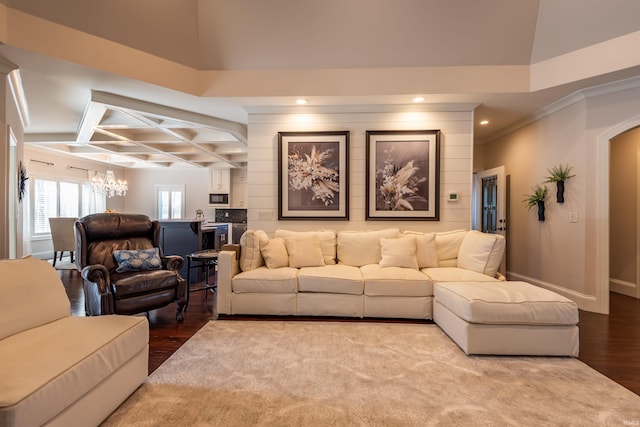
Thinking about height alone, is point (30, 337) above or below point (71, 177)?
below

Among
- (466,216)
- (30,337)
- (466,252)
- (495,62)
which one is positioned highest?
(495,62)

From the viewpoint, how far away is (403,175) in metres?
4.19

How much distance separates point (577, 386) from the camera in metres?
2.01

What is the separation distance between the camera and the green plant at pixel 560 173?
3914 millimetres

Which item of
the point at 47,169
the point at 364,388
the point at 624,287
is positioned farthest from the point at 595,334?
the point at 47,169

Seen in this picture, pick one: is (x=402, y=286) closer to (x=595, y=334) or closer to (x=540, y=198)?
(x=595, y=334)

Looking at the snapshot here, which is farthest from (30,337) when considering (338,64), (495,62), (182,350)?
(495,62)

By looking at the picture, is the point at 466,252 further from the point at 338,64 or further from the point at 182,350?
the point at 182,350

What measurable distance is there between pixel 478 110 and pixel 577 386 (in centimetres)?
359

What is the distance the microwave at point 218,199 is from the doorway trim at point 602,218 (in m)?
8.95

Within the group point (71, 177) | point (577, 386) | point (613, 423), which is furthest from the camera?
point (71, 177)

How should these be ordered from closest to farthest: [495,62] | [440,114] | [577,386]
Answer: [577,386], [495,62], [440,114]

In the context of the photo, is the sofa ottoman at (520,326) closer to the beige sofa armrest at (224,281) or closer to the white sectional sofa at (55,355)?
the beige sofa armrest at (224,281)

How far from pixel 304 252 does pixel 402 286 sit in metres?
1.21
